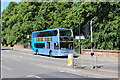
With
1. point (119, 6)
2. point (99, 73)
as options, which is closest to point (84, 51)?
point (119, 6)

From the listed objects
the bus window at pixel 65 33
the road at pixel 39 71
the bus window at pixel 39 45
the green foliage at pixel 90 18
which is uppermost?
the green foliage at pixel 90 18

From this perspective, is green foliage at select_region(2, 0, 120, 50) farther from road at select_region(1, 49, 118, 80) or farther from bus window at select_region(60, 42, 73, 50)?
road at select_region(1, 49, 118, 80)

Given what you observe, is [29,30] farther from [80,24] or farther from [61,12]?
[80,24]

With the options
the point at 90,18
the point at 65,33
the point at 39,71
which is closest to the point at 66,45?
the point at 65,33

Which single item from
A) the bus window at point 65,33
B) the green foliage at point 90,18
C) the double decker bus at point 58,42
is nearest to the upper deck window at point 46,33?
the double decker bus at point 58,42

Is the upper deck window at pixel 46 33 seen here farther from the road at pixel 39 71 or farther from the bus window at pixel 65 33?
the road at pixel 39 71

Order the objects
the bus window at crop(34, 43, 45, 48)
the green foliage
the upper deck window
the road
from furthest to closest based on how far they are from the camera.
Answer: the bus window at crop(34, 43, 45, 48) → the green foliage → the upper deck window → the road

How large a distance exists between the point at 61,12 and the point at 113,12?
1326 cm

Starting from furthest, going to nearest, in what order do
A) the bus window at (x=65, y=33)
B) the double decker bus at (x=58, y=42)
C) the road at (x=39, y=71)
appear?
the bus window at (x=65, y=33) → the double decker bus at (x=58, y=42) → the road at (x=39, y=71)

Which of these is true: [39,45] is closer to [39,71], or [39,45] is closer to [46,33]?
[46,33]

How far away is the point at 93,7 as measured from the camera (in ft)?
107

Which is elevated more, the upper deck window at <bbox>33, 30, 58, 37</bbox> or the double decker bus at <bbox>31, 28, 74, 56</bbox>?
the upper deck window at <bbox>33, 30, 58, 37</bbox>

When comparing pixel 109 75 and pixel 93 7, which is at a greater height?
pixel 93 7

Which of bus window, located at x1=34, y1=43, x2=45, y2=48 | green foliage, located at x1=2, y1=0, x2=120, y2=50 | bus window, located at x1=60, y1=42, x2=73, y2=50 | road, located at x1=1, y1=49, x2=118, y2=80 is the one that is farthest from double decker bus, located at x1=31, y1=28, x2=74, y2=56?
road, located at x1=1, y1=49, x2=118, y2=80
